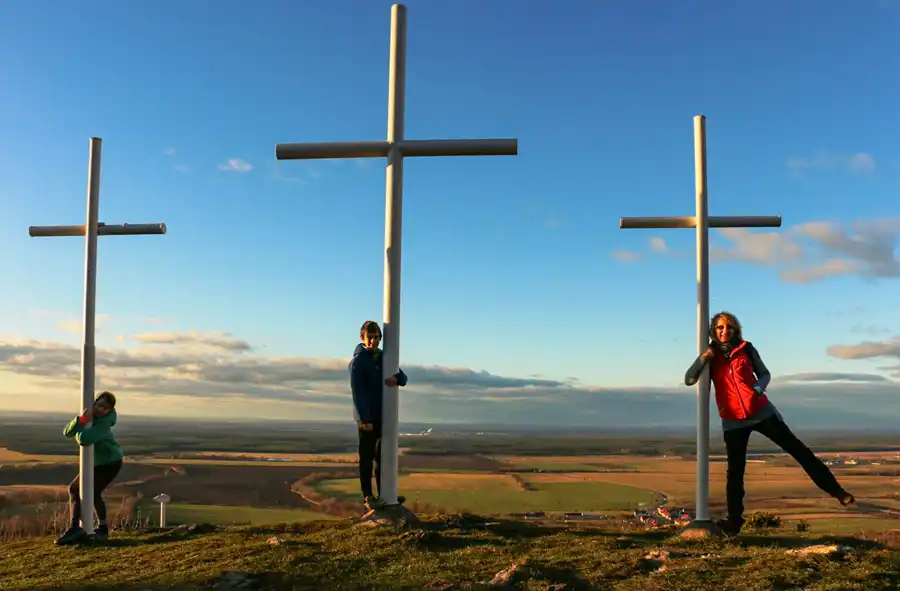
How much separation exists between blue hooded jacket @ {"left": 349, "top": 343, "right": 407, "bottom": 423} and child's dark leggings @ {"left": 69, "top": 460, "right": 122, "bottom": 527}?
12.2ft

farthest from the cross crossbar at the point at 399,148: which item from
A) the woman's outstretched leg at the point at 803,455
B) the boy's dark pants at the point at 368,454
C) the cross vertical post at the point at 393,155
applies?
the woman's outstretched leg at the point at 803,455

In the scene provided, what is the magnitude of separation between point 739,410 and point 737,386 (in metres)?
0.25

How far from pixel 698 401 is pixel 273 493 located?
29.3 metres

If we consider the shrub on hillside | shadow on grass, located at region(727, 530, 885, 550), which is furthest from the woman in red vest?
the shrub on hillside

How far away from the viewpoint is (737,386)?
7.66 metres

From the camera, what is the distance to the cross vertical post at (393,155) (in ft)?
26.6

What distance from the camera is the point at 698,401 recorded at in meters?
8.12

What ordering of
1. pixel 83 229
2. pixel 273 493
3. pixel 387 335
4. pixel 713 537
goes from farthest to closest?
pixel 273 493, pixel 83 229, pixel 387 335, pixel 713 537

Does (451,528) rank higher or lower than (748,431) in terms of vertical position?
lower

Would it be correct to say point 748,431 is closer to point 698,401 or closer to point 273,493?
point 698,401

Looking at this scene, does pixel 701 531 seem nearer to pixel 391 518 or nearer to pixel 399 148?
pixel 391 518

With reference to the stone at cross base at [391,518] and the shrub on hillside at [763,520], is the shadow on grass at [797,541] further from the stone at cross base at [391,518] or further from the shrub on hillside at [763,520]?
the stone at cross base at [391,518]

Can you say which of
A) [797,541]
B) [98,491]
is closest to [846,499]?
[797,541]

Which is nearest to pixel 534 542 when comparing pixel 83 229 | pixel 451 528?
pixel 451 528
